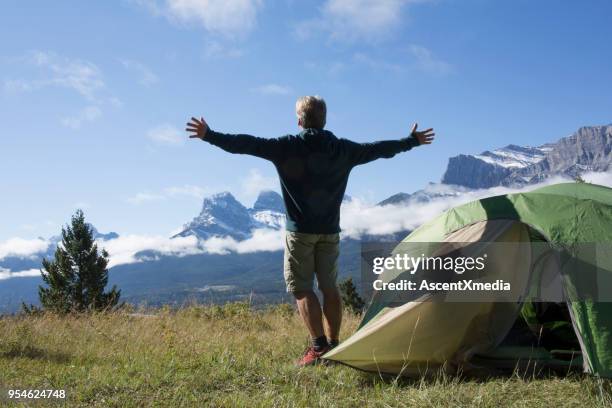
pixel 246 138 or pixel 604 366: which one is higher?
pixel 246 138

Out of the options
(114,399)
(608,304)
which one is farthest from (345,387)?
(608,304)

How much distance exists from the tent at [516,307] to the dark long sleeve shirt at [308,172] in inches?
43.1

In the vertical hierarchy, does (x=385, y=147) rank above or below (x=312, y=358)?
above

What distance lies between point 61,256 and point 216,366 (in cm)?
4074

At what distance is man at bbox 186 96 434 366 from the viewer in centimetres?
585

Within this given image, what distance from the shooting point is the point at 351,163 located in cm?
618

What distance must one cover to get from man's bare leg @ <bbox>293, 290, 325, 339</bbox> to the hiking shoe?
0.53 feet

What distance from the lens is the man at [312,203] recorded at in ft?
19.2

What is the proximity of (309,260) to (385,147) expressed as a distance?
5.35 ft

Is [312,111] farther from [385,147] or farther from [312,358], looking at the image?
[312,358]

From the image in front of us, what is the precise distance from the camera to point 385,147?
6.36 metres

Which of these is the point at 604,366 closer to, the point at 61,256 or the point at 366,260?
the point at 366,260

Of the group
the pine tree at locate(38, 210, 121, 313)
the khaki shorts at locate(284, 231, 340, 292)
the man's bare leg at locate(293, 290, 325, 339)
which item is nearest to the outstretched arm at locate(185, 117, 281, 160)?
the khaki shorts at locate(284, 231, 340, 292)

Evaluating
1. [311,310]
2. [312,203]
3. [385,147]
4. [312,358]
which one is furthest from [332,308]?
[385,147]
